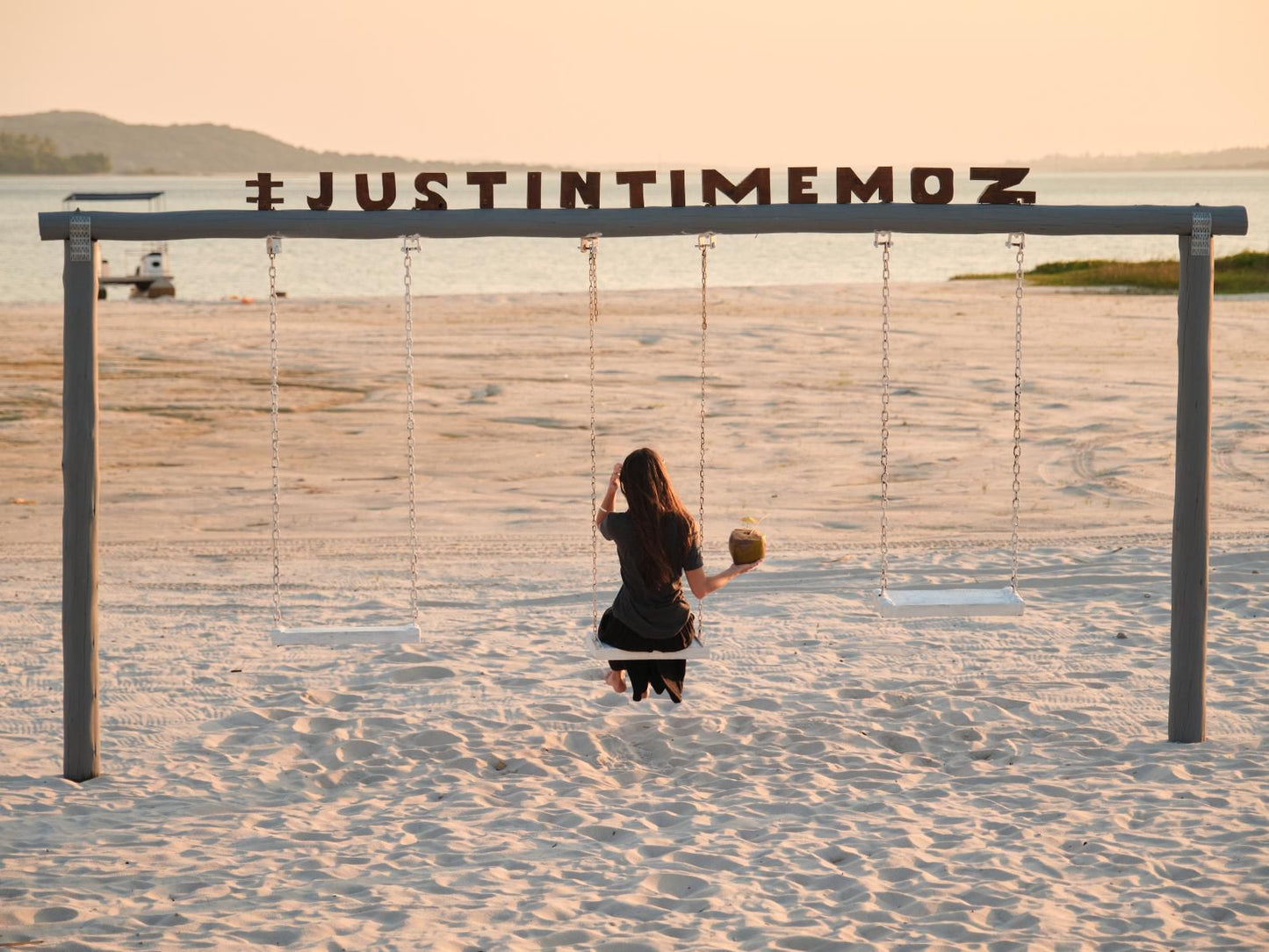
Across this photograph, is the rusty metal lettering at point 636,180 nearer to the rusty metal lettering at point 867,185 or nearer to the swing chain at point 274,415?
the rusty metal lettering at point 867,185

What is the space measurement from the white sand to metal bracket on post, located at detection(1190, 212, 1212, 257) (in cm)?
215

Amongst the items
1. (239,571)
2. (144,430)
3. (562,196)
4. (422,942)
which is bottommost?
(422,942)

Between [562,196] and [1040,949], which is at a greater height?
[562,196]

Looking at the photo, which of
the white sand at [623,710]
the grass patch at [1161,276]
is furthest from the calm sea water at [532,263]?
the white sand at [623,710]

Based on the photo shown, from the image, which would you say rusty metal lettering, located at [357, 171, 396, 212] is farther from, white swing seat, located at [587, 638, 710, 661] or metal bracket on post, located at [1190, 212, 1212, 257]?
metal bracket on post, located at [1190, 212, 1212, 257]

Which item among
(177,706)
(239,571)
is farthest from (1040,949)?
(239,571)

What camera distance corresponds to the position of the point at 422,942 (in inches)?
177

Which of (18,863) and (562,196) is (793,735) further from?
(18,863)

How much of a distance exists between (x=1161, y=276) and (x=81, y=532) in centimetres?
2902

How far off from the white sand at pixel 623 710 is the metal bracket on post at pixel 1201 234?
7.06 feet

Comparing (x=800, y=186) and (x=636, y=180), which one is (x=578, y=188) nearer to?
(x=636, y=180)

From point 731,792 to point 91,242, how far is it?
345cm

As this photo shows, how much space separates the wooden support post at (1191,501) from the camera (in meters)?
6.07

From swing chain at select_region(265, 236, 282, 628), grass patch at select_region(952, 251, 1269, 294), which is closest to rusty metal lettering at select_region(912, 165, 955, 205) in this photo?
swing chain at select_region(265, 236, 282, 628)
